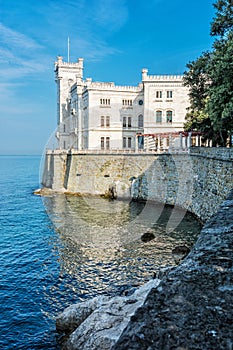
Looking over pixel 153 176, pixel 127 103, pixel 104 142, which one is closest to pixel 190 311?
pixel 153 176

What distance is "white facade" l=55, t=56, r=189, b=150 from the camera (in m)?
52.4

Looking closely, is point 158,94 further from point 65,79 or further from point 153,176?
point 65,79

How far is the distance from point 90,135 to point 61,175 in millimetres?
9312

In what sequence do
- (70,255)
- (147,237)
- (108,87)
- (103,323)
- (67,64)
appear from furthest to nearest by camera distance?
(67,64), (108,87), (147,237), (70,255), (103,323)

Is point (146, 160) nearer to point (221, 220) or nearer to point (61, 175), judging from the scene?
point (61, 175)

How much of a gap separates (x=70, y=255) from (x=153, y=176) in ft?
69.9

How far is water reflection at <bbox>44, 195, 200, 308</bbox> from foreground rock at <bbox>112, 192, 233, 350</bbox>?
1164 cm

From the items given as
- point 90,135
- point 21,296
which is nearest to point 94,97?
point 90,135

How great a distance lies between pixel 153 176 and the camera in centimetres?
4125

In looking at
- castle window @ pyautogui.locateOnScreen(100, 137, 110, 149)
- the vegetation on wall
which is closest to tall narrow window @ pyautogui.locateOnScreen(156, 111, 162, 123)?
castle window @ pyautogui.locateOnScreen(100, 137, 110, 149)

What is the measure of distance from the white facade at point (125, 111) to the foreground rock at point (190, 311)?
44.0 m

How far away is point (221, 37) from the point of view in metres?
25.9

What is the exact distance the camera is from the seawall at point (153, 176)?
87.5 feet

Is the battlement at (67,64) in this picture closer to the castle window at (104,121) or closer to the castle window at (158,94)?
the castle window at (104,121)
